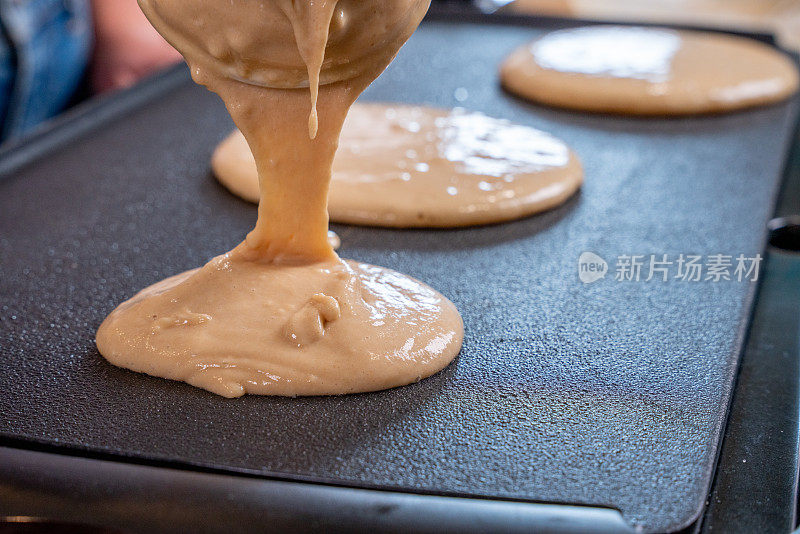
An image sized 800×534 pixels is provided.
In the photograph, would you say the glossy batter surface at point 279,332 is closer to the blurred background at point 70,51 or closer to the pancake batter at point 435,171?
the pancake batter at point 435,171

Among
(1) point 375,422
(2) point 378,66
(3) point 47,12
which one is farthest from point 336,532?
(3) point 47,12

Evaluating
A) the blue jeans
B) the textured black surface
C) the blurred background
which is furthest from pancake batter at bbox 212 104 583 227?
the blue jeans

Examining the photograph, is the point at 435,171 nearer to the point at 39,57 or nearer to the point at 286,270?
the point at 286,270

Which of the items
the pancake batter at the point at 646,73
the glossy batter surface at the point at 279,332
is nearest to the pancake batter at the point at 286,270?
the glossy batter surface at the point at 279,332

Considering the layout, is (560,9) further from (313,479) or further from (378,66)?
(313,479)

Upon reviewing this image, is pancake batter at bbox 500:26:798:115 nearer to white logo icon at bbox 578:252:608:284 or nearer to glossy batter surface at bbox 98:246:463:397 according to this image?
white logo icon at bbox 578:252:608:284
